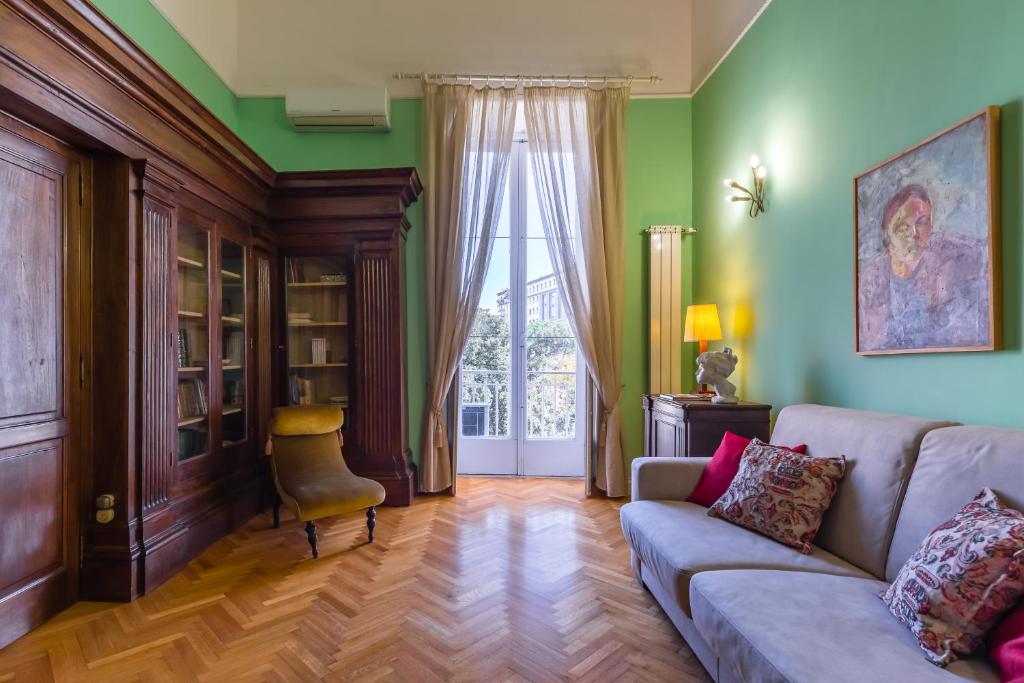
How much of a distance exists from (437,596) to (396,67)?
12.7 feet

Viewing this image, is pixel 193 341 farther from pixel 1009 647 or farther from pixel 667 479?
pixel 1009 647

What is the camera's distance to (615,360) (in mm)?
A: 4008

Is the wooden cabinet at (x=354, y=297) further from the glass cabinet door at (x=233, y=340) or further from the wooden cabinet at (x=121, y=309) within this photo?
the glass cabinet door at (x=233, y=340)

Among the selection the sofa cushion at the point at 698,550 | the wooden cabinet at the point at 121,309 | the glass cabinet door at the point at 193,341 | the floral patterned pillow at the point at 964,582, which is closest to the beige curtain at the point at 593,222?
the wooden cabinet at the point at 121,309

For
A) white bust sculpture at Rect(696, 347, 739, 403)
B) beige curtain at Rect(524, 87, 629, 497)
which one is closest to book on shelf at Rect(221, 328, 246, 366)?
beige curtain at Rect(524, 87, 629, 497)

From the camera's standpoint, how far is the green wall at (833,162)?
1.72 meters

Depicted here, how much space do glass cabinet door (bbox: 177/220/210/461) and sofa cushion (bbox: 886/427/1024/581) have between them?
328 centimetres

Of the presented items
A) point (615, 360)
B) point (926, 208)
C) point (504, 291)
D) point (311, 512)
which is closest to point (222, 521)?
point (311, 512)

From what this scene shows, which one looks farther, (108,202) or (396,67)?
(396,67)

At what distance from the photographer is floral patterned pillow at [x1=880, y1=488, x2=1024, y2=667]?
3.80 feet

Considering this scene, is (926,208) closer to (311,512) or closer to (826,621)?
(826,621)

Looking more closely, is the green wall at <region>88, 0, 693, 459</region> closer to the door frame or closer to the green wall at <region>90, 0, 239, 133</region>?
the green wall at <region>90, 0, 239, 133</region>

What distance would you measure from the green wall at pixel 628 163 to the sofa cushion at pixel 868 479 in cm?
215

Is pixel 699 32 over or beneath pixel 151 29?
over
